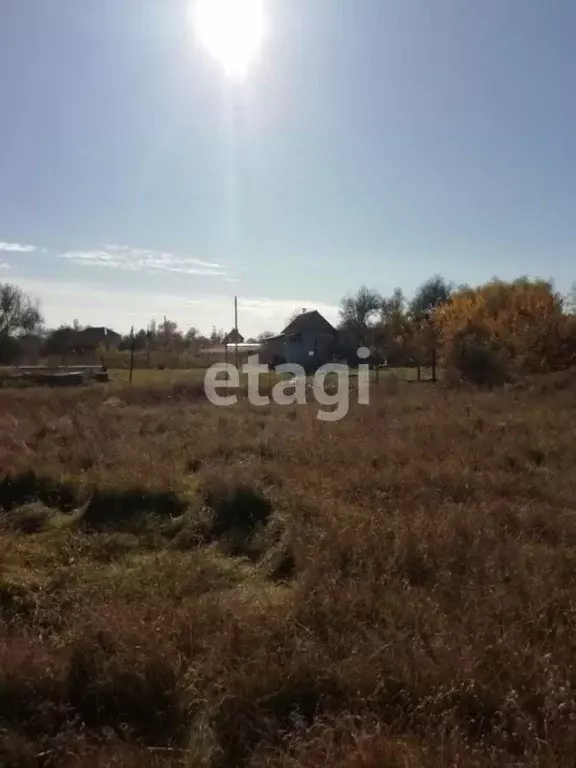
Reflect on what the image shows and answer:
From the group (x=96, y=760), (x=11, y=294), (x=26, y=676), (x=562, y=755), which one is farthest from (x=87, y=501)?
(x=11, y=294)

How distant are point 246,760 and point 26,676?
4.17 feet

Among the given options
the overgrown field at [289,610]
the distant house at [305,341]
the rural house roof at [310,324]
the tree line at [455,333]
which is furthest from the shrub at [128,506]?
the rural house roof at [310,324]

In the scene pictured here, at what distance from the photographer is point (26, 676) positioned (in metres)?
3.15

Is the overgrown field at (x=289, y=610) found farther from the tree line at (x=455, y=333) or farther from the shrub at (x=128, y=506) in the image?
the tree line at (x=455, y=333)

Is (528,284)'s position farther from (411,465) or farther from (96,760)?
(96,760)

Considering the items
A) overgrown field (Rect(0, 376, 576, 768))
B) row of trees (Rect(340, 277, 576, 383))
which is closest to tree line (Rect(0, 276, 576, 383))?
row of trees (Rect(340, 277, 576, 383))

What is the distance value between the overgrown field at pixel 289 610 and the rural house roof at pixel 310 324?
155 feet

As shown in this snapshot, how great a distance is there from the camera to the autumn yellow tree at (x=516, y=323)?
24.5m

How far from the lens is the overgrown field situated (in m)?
2.74

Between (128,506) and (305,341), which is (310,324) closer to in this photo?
(305,341)

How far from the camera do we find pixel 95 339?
220 feet

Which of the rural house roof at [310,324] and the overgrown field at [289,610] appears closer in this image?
the overgrown field at [289,610]

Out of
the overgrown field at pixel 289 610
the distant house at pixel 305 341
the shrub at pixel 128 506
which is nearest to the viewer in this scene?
the overgrown field at pixel 289 610

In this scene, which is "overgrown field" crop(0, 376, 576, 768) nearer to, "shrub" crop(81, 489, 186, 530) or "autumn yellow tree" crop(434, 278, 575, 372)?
"shrub" crop(81, 489, 186, 530)
